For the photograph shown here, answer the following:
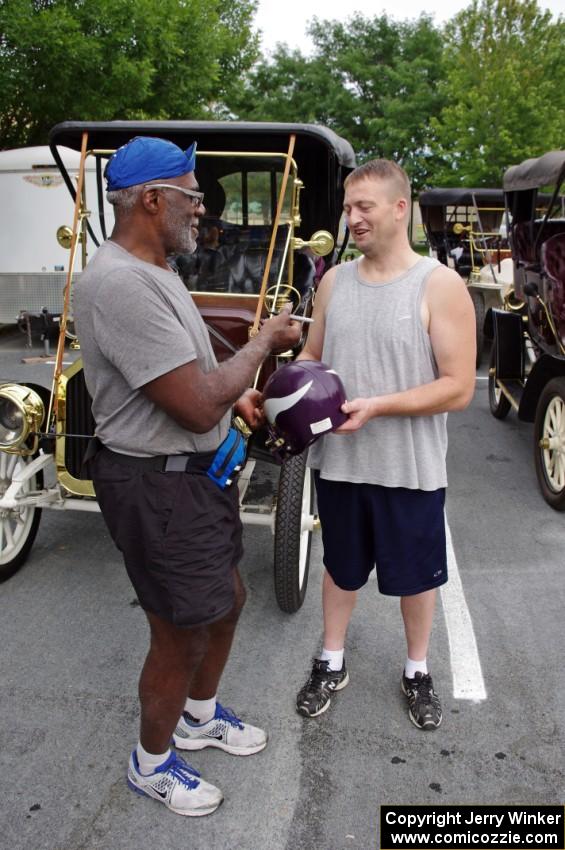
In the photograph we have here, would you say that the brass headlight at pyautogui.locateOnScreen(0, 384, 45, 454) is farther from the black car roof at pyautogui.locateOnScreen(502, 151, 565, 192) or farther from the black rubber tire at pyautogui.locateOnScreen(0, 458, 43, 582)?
the black car roof at pyautogui.locateOnScreen(502, 151, 565, 192)

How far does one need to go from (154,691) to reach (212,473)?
68cm

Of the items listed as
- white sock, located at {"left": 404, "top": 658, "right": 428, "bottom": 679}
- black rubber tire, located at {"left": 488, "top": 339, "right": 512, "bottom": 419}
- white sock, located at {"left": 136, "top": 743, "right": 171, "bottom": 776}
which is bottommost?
white sock, located at {"left": 136, "top": 743, "right": 171, "bottom": 776}

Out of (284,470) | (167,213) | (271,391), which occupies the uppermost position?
(167,213)

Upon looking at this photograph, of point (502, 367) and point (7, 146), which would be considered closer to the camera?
point (502, 367)

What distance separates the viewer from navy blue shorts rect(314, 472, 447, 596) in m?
2.61

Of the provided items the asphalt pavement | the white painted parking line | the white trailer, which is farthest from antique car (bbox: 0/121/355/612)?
the white trailer

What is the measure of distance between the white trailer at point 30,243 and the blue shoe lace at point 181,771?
975cm

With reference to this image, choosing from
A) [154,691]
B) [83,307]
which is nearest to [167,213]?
[83,307]

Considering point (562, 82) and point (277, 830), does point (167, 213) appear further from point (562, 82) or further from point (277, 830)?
point (562, 82)

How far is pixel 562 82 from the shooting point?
22.0 m

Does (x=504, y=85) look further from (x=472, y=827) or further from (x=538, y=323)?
(x=472, y=827)

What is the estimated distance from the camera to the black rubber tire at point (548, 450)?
4.94 meters

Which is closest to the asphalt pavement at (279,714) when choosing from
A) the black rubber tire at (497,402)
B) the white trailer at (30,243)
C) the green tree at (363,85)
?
the black rubber tire at (497,402)

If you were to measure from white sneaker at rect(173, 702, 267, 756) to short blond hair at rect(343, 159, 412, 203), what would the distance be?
1.89m
